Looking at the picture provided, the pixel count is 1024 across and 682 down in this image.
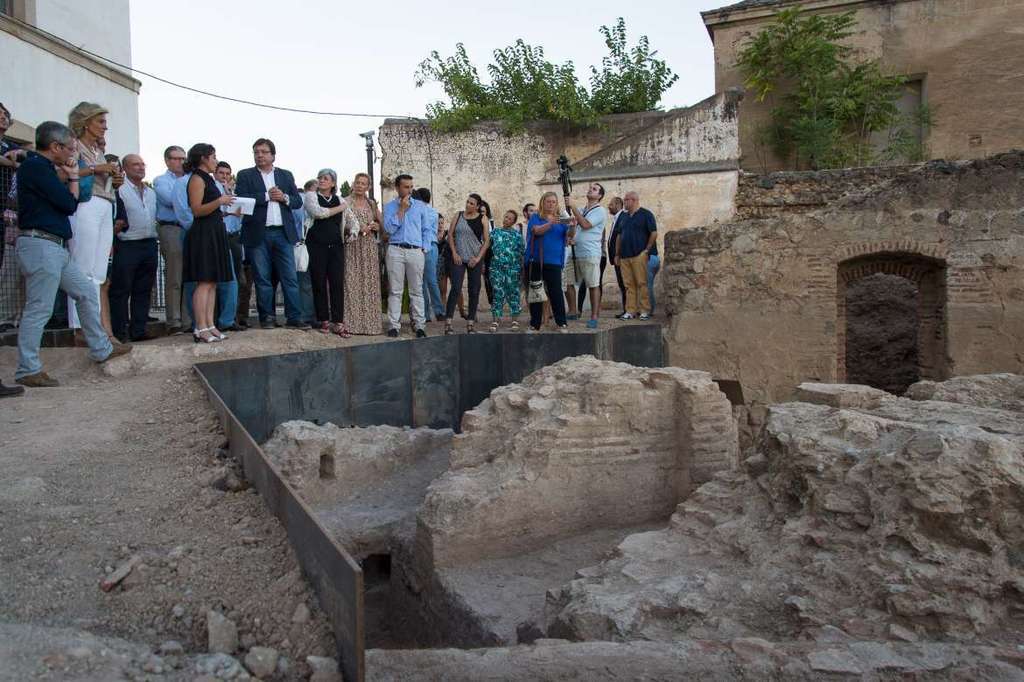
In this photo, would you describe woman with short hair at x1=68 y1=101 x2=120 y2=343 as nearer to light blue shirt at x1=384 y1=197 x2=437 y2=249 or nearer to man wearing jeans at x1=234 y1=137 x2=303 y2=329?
man wearing jeans at x1=234 y1=137 x2=303 y2=329

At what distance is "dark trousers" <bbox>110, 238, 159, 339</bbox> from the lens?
7426 millimetres

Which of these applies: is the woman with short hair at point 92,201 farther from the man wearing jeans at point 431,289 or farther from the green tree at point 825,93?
the green tree at point 825,93

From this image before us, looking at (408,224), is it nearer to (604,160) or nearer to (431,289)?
(431,289)

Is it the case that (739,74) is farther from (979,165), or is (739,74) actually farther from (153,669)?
(153,669)

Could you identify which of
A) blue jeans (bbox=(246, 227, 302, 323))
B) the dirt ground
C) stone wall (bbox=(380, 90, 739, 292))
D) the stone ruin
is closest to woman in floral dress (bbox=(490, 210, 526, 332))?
blue jeans (bbox=(246, 227, 302, 323))

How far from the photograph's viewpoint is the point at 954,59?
1642cm

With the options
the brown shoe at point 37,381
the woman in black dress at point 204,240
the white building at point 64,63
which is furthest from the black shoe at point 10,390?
the white building at point 64,63

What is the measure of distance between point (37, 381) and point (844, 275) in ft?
30.9

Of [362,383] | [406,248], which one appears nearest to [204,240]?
[362,383]

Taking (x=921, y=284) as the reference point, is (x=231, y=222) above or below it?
above

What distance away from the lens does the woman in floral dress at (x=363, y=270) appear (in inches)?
353

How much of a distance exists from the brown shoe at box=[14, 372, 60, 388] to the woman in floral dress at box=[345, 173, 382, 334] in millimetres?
A: 3270

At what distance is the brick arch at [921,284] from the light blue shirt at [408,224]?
545 centimetres

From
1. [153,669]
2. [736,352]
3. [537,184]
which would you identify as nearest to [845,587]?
[153,669]
